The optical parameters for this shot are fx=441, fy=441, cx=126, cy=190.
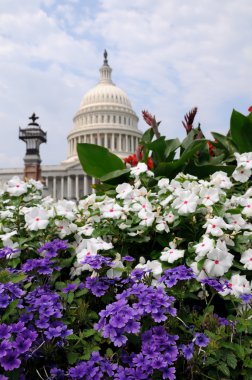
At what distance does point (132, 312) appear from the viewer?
174 cm

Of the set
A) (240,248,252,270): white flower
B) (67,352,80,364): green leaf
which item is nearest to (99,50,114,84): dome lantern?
(240,248,252,270): white flower

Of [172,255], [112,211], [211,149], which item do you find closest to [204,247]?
[172,255]

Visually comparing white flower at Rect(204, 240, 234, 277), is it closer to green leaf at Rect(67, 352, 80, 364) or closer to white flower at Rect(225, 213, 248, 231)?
white flower at Rect(225, 213, 248, 231)

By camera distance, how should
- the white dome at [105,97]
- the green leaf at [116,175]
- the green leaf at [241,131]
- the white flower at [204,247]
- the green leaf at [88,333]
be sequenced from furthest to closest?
the white dome at [105,97]
the green leaf at [241,131]
the green leaf at [116,175]
the white flower at [204,247]
the green leaf at [88,333]

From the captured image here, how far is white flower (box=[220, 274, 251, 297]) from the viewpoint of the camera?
2.11m

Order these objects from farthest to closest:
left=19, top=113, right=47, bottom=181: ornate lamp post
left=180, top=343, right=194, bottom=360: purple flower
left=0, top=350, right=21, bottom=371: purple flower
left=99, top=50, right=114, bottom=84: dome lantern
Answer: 1. left=99, top=50, right=114, bottom=84: dome lantern
2. left=19, top=113, right=47, bottom=181: ornate lamp post
3. left=180, top=343, right=194, bottom=360: purple flower
4. left=0, top=350, right=21, bottom=371: purple flower

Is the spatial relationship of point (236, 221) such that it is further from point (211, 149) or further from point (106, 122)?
point (106, 122)

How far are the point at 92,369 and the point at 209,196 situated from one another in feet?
3.96

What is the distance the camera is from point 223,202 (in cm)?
262

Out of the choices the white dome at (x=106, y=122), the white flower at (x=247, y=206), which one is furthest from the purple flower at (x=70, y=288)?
the white dome at (x=106, y=122)

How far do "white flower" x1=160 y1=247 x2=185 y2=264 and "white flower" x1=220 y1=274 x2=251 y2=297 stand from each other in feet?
0.91

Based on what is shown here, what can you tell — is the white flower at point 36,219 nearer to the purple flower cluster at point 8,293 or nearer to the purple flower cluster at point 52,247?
the purple flower cluster at point 52,247

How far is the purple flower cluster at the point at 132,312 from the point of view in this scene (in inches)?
67.4

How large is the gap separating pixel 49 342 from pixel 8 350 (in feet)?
0.69
